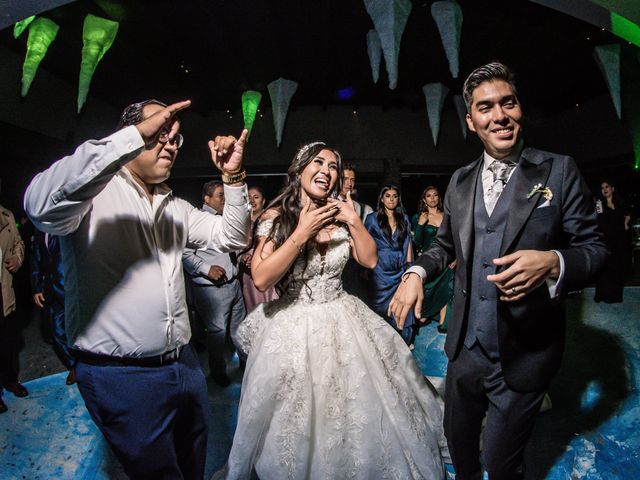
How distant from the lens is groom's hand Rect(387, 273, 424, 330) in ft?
4.26

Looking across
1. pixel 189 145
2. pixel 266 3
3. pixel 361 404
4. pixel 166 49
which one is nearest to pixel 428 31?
pixel 266 3

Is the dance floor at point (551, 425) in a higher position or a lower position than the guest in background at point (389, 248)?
lower

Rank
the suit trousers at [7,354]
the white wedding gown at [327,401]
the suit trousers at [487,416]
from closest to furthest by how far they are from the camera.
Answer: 1. the suit trousers at [487,416]
2. the white wedding gown at [327,401]
3. the suit trousers at [7,354]

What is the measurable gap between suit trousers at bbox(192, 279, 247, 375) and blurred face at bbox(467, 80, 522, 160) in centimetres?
255

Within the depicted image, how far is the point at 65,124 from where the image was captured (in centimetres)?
707

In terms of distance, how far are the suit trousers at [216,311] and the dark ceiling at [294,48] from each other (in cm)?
407

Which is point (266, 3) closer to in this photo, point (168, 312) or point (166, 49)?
point (166, 49)

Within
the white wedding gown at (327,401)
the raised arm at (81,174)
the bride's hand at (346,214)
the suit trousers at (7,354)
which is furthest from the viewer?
the suit trousers at (7,354)

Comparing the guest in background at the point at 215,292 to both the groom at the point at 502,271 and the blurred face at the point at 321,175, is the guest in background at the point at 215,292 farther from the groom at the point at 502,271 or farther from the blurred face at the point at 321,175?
the groom at the point at 502,271

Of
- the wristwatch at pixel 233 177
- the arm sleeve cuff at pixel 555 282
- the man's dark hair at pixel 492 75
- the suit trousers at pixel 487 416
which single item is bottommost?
the suit trousers at pixel 487 416

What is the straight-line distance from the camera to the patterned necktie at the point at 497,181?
137cm

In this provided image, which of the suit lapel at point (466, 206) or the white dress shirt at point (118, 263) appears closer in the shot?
the white dress shirt at point (118, 263)

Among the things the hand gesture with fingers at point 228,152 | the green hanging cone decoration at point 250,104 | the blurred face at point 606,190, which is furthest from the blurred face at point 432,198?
the hand gesture with fingers at point 228,152

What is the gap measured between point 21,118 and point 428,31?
7286mm
